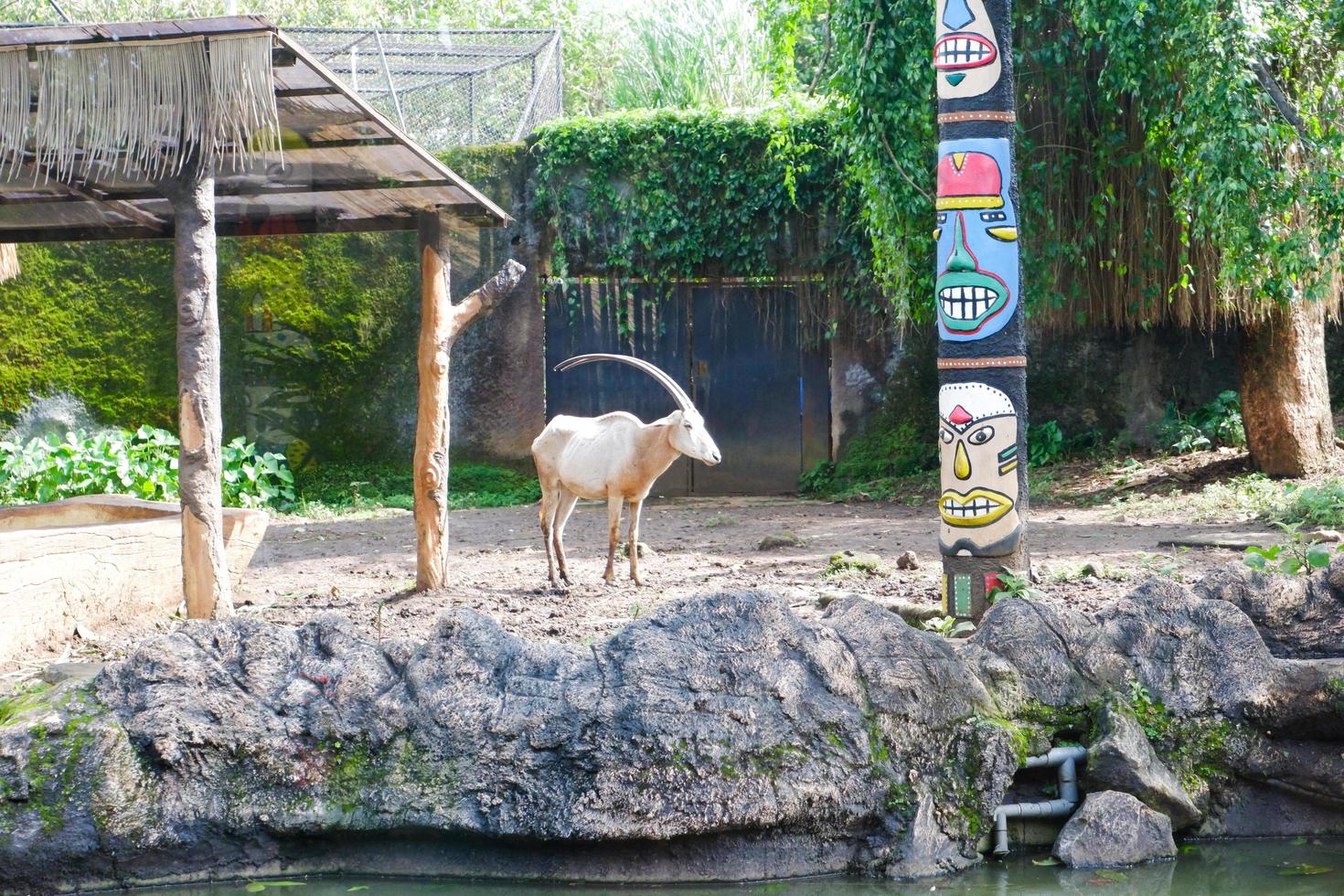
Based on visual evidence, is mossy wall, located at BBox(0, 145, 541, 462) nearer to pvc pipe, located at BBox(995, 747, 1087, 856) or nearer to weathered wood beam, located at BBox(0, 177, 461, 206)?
weathered wood beam, located at BBox(0, 177, 461, 206)

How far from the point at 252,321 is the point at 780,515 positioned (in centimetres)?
564

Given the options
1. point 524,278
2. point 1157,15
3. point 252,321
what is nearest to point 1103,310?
point 1157,15

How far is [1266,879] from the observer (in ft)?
11.6

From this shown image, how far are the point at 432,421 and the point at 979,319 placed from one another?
9.85 feet

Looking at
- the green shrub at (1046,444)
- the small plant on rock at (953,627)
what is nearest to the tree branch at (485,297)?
the small plant on rock at (953,627)

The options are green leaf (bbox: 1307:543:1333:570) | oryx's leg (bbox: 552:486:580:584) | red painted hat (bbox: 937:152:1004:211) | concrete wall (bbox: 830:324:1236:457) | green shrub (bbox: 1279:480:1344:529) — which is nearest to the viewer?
green leaf (bbox: 1307:543:1333:570)

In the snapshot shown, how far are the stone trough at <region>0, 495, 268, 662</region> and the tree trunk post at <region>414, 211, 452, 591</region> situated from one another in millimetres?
970

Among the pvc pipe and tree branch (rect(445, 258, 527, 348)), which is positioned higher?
tree branch (rect(445, 258, 527, 348))

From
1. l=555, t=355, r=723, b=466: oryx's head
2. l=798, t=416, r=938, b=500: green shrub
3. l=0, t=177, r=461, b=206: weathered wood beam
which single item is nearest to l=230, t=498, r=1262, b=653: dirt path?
l=555, t=355, r=723, b=466: oryx's head

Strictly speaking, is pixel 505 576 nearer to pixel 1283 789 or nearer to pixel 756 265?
pixel 1283 789

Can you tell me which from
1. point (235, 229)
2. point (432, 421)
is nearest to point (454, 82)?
point (235, 229)

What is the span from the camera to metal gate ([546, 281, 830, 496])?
12516 millimetres

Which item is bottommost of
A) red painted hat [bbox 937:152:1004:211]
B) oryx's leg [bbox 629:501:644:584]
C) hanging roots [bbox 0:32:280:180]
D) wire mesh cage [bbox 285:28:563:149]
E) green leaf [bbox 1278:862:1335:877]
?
green leaf [bbox 1278:862:1335:877]

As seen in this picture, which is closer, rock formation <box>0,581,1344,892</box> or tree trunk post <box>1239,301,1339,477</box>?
rock formation <box>0,581,1344,892</box>
